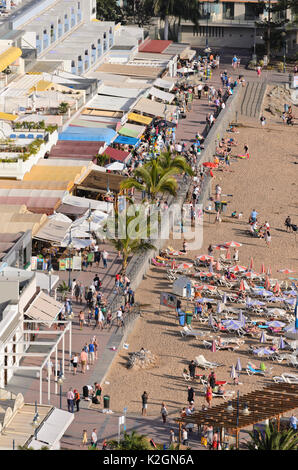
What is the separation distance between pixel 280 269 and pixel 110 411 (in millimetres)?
17259

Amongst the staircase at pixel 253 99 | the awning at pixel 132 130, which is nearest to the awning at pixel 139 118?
the awning at pixel 132 130

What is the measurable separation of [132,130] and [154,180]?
35.8 ft

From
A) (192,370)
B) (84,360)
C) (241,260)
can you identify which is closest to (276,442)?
(192,370)

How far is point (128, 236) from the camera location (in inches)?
2151

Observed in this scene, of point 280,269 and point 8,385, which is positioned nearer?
point 8,385

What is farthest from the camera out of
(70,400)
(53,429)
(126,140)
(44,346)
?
(126,140)

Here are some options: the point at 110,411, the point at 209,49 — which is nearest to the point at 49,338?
the point at 110,411

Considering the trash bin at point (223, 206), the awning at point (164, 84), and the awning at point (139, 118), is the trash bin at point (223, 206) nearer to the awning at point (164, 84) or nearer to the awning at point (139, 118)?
the awning at point (139, 118)

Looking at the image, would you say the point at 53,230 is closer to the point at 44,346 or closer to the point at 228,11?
the point at 44,346

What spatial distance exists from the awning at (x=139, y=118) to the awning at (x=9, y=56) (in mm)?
7041
